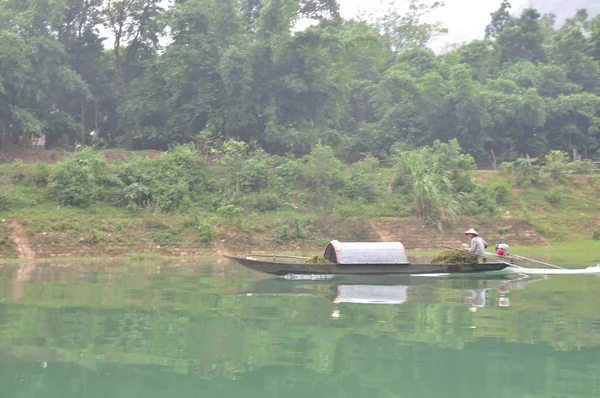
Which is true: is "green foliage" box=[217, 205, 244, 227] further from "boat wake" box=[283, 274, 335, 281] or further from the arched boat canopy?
"boat wake" box=[283, 274, 335, 281]

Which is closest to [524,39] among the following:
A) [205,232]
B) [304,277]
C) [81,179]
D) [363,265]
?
[205,232]

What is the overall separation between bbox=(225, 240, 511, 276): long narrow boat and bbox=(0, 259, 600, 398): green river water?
0.66m

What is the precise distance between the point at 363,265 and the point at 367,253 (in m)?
0.37

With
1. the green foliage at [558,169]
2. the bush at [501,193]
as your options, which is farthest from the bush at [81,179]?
the green foliage at [558,169]

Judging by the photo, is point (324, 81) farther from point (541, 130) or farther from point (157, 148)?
point (541, 130)

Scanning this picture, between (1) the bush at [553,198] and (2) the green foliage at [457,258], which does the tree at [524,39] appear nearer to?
(1) the bush at [553,198]

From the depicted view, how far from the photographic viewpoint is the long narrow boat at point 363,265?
688 inches

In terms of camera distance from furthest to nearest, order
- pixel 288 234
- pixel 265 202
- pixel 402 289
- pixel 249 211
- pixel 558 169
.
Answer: pixel 558 169 < pixel 265 202 < pixel 249 211 < pixel 288 234 < pixel 402 289

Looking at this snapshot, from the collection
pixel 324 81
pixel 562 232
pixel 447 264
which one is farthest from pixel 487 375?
pixel 324 81

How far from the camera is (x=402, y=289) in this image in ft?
53.9

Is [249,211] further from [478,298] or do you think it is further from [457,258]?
[478,298]

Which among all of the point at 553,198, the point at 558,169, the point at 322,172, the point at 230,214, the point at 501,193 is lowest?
the point at 230,214

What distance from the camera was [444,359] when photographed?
9.12 metres

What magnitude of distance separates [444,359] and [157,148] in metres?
30.2
